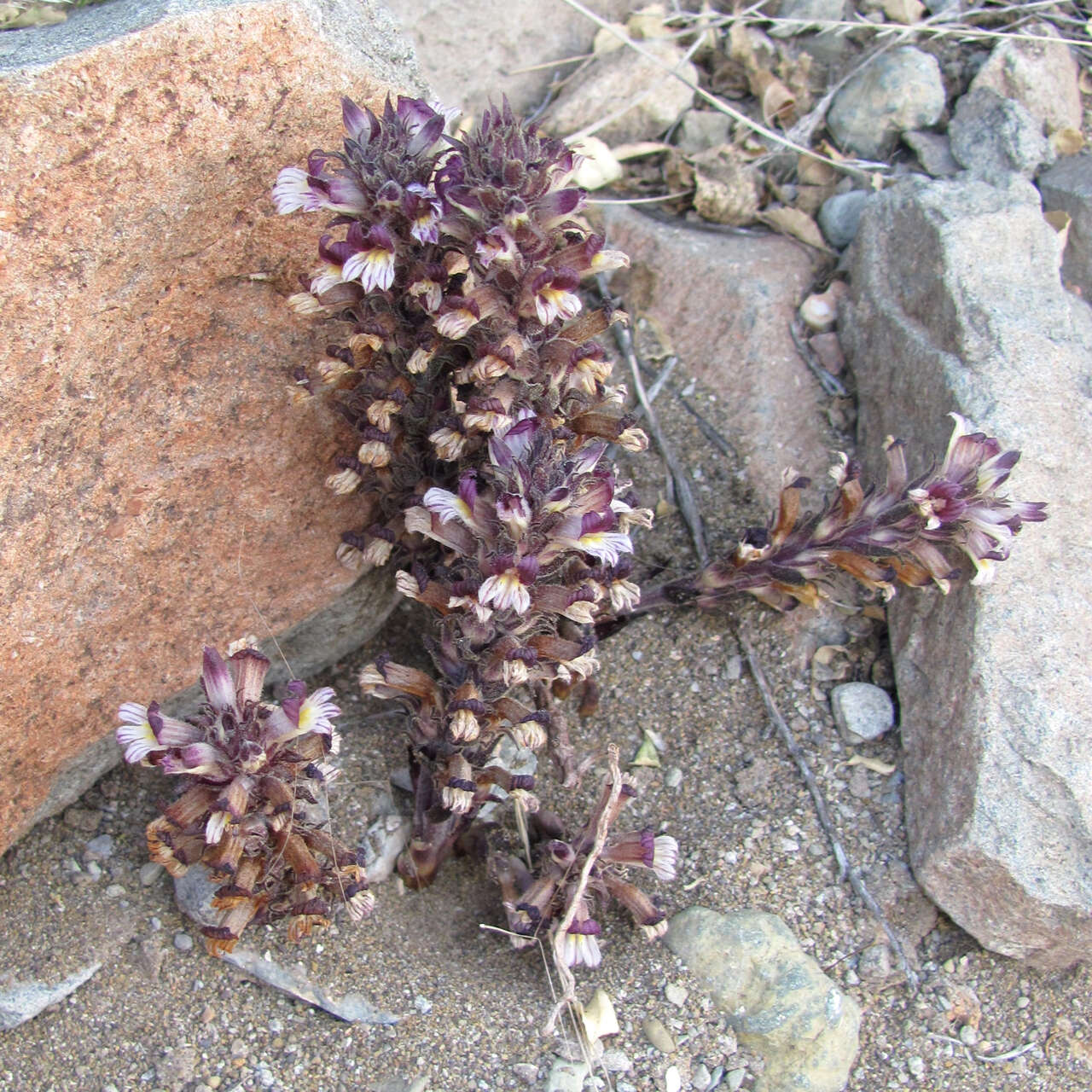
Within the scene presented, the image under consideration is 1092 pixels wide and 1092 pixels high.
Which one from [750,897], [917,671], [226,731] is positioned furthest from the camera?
[917,671]

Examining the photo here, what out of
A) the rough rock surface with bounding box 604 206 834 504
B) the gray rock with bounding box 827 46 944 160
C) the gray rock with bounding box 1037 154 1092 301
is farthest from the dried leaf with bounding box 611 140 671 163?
the gray rock with bounding box 1037 154 1092 301

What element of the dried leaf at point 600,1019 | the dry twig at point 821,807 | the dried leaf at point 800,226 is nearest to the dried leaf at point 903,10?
the dried leaf at point 800,226

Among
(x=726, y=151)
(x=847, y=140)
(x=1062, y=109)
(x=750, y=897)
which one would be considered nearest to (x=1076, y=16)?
(x=1062, y=109)

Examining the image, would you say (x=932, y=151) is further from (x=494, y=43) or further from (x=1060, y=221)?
(x=494, y=43)

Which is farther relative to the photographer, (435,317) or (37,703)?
(37,703)

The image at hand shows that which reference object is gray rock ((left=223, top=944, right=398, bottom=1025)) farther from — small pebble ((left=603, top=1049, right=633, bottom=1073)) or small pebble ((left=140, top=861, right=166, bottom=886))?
small pebble ((left=603, top=1049, right=633, bottom=1073))

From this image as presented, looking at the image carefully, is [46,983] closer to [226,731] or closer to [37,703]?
[37,703]

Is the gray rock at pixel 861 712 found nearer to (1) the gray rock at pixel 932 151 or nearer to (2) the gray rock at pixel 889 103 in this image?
(1) the gray rock at pixel 932 151
